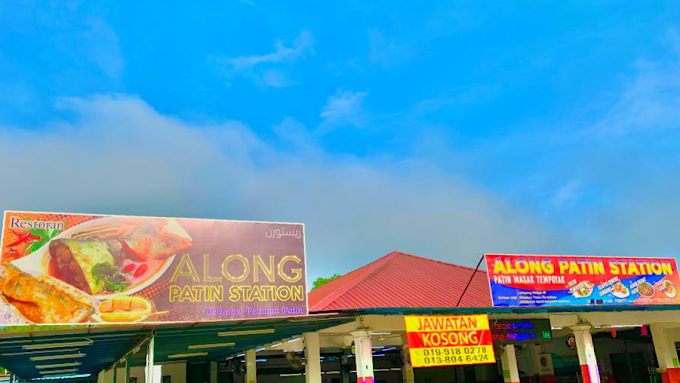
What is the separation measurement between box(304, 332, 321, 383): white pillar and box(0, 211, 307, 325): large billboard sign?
3791 mm

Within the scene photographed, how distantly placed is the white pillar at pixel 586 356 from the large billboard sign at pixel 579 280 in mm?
2249

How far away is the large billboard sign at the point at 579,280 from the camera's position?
20297 mm

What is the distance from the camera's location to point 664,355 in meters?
25.5

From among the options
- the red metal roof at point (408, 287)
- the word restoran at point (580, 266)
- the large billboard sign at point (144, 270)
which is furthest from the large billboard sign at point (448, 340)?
the large billboard sign at point (144, 270)

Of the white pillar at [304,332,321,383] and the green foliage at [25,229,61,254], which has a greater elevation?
the green foliage at [25,229,61,254]

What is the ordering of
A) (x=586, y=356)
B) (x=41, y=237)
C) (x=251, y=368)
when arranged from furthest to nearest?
(x=251, y=368) < (x=586, y=356) < (x=41, y=237)

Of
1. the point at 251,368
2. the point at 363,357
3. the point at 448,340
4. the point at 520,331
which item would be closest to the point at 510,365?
the point at 520,331

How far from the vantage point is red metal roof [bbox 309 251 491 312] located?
1947cm

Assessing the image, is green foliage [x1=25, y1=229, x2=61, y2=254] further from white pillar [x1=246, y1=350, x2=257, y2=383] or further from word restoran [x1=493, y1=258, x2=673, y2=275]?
word restoran [x1=493, y1=258, x2=673, y2=275]

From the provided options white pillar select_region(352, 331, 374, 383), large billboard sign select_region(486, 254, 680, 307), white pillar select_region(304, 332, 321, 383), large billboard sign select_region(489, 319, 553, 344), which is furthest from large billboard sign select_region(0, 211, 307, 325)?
large billboard sign select_region(489, 319, 553, 344)

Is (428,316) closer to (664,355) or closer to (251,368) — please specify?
(251,368)

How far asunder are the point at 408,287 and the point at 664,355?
12.8m

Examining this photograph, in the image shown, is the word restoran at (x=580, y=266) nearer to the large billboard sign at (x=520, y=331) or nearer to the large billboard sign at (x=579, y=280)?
the large billboard sign at (x=579, y=280)

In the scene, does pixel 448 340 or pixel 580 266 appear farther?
pixel 580 266
